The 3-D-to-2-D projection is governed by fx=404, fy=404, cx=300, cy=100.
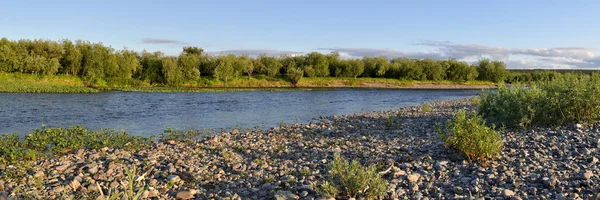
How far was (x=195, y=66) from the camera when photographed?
8212 centimetres

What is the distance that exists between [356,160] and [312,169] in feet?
4.41

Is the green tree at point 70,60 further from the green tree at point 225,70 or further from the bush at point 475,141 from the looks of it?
the bush at point 475,141

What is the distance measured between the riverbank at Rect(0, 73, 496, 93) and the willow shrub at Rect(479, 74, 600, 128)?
1956 inches

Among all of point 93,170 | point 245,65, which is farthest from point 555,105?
point 245,65

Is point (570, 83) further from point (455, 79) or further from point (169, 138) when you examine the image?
point (455, 79)

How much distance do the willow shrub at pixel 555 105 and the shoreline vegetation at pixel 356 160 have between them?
5cm

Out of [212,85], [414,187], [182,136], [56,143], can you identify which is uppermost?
[414,187]

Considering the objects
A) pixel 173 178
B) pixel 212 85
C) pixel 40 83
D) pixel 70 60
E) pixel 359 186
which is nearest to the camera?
pixel 359 186

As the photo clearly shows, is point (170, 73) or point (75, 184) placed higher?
point (170, 73)

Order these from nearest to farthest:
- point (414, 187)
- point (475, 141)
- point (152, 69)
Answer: point (414, 187) → point (475, 141) → point (152, 69)

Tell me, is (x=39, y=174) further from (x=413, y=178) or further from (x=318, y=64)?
(x=318, y=64)

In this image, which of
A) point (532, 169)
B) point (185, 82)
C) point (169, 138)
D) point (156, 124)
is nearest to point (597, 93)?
point (532, 169)

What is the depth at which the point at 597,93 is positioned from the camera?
14.3 m

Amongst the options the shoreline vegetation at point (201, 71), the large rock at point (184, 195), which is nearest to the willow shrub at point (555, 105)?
the large rock at point (184, 195)
